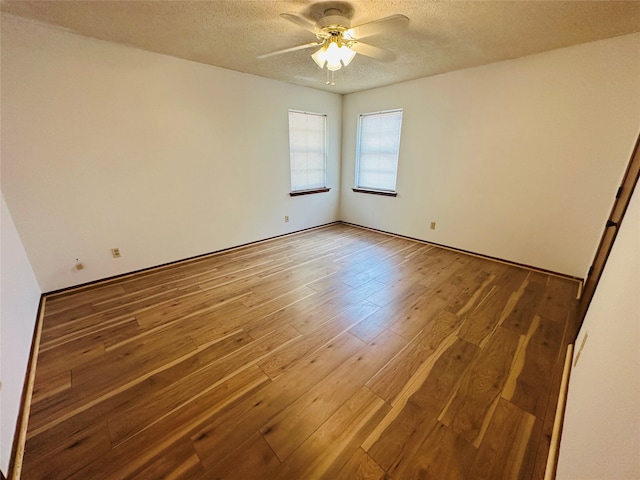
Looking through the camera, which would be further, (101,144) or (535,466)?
(101,144)

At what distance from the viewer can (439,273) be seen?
10.0ft

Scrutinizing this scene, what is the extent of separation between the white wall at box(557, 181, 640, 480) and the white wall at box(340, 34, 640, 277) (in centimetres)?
199

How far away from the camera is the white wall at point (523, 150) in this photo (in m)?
2.45

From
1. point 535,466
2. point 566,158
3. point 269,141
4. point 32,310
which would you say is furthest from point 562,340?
point 32,310

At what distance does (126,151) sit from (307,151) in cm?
252

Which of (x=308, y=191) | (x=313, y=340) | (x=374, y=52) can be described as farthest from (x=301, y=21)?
(x=308, y=191)

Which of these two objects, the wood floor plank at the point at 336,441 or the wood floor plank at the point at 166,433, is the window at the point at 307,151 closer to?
the wood floor plank at the point at 166,433

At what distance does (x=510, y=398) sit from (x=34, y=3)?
4030mm

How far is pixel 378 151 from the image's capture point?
14.3 ft

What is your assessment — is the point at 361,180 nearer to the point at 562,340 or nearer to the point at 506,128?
the point at 506,128

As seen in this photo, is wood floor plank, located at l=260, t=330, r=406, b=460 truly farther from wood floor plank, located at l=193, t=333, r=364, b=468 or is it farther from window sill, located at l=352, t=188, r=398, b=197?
window sill, located at l=352, t=188, r=398, b=197

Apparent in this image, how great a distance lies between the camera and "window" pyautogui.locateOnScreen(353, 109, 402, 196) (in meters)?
4.09

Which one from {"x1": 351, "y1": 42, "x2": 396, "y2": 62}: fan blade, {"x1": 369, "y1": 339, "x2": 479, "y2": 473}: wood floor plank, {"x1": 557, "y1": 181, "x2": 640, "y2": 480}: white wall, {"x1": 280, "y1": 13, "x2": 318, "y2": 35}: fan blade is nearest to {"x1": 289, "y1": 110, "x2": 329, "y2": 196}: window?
{"x1": 351, "y1": 42, "x2": 396, "y2": 62}: fan blade

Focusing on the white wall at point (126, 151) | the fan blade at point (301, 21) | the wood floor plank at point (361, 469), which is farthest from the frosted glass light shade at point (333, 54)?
the wood floor plank at point (361, 469)
